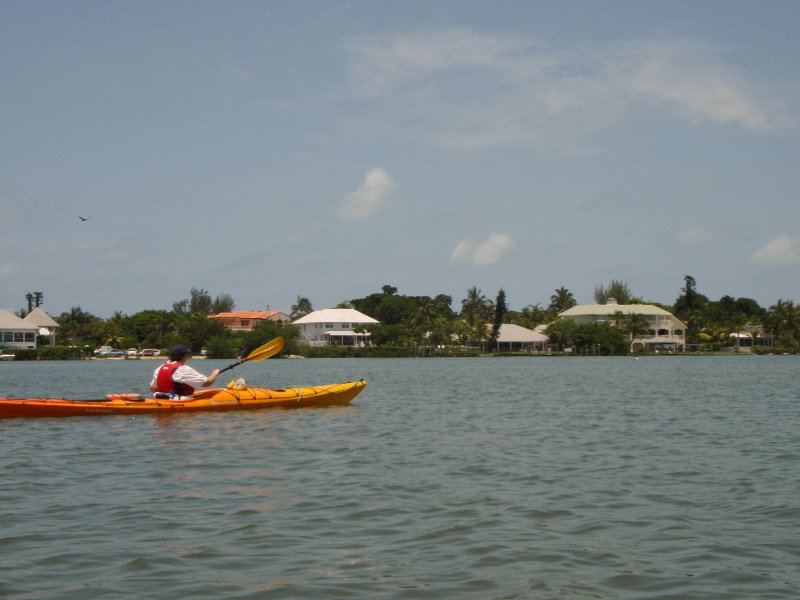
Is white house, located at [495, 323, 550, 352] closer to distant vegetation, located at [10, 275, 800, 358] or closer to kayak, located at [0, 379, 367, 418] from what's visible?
distant vegetation, located at [10, 275, 800, 358]

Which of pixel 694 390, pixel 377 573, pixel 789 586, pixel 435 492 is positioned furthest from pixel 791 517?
pixel 694 390

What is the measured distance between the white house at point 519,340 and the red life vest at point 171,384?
89465 millimetres

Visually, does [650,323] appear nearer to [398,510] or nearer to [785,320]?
Answer: [785,320]

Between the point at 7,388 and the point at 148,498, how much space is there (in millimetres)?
31408

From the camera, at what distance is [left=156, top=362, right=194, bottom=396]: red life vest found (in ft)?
63.6

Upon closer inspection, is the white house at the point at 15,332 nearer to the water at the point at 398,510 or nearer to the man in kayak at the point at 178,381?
the man in kayak at the point at 178,381

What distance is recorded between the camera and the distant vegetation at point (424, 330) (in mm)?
97062

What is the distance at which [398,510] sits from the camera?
9250 mm

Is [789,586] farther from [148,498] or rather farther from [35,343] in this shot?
[35,343]

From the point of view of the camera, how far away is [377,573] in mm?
6805

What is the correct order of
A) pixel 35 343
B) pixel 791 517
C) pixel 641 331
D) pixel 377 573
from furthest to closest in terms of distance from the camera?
pixel 641 331 < pixel 35 343 < pixel 791 517 < pixel 377 573

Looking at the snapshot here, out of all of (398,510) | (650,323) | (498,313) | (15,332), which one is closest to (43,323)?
(15,332)

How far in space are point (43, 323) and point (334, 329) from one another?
37.4 meters

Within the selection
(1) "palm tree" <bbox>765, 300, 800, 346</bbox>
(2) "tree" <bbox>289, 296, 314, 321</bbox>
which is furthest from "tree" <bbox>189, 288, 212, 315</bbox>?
(1) "palm tree" <bbox>765, 300, 800, 346</bbox>
